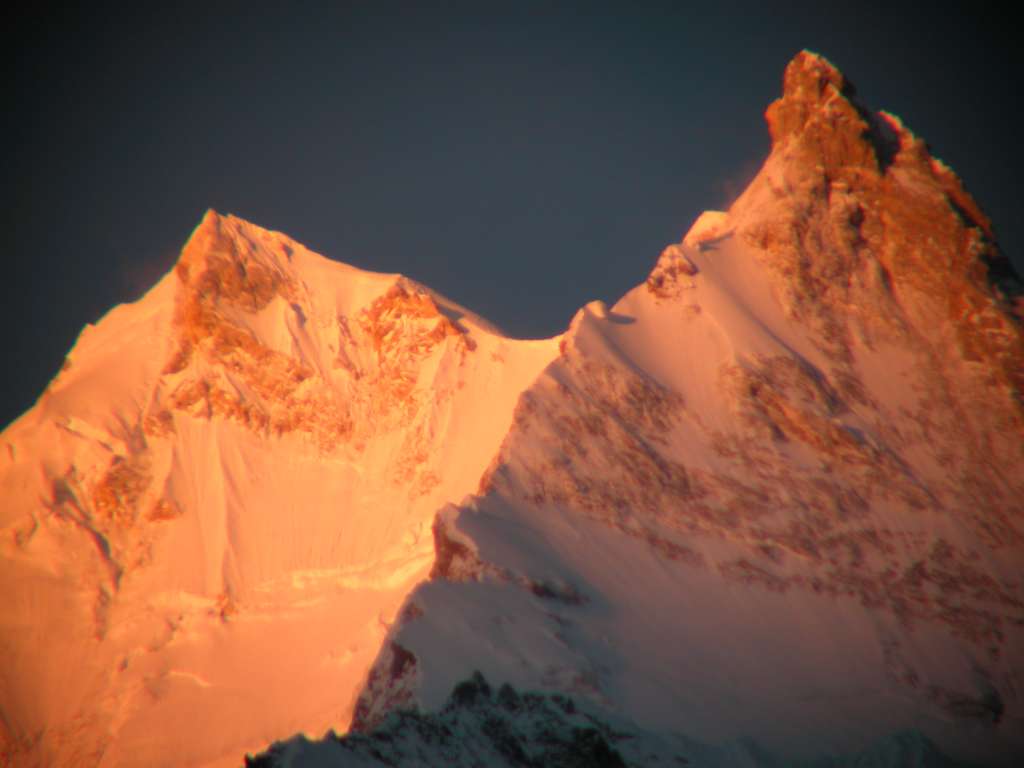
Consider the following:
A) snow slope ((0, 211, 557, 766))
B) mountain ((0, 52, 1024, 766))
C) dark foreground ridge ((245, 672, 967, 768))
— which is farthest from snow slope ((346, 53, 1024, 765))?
snow slope ((0, 211, 557, 766))

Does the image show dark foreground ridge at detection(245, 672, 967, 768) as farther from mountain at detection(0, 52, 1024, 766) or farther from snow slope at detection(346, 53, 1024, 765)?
snow slope at detection(346, 53, 1024, 765)

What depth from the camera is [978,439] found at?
45750 mm

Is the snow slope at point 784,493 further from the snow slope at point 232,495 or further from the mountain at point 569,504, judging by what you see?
the snow slope at point 232,495

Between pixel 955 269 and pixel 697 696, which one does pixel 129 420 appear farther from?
pixel 955 269

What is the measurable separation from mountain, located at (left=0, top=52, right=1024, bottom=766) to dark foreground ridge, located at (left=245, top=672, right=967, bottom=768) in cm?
15

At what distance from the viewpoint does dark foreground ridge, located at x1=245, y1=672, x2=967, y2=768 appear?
67.9ft

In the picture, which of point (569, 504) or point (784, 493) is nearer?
point (569, 504)

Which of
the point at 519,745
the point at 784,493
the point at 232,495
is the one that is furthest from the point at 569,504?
the point at 232,495

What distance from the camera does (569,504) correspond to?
133 feet

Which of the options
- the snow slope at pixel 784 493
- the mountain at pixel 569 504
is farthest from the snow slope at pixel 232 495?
the snow slope at pixel 784 493

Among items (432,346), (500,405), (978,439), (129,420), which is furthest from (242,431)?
(978,439)

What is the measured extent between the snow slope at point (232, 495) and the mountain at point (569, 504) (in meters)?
0.26

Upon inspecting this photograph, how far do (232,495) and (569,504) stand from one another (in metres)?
32.8

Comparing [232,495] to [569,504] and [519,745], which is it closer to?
[569,504]
